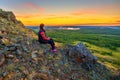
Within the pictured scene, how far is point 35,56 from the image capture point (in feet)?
75.5

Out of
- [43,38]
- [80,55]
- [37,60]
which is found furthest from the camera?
[80,55]

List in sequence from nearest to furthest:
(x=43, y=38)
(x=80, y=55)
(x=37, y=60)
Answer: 1. (x=37, y=60)
2. (x=43, y=38)
3. (x=80, y=55)

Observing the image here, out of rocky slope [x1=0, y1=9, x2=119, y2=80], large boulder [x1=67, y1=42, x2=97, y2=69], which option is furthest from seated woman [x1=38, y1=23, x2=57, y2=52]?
large boulder [x1=67, y1=42, x2=97, y2=69]

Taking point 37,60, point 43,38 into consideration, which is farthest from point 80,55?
point 37,60

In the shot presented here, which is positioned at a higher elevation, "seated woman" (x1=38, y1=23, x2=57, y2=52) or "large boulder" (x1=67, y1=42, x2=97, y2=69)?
"seated woman" (x1=38, y1=23, x2=57, y2=52)

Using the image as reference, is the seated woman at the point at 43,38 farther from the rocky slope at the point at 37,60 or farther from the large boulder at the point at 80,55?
the large boulder at the point at 80,55

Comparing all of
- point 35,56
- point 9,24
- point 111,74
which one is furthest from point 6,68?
point 111,74

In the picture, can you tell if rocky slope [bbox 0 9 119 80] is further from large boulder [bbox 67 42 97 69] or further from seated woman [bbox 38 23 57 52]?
seated woman [bbox 38 23 57 52]

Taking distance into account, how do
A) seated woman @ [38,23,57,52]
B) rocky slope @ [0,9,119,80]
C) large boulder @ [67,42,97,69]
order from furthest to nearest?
1. large boulder @ [67,42,97,69]
2. seated woman @ [38,23,57,52]
3. rocky slope @ [0,9,119,80]

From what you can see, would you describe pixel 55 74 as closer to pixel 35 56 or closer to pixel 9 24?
pixel 35 56

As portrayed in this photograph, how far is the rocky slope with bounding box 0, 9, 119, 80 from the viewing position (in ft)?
68.0

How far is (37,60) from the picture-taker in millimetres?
22562

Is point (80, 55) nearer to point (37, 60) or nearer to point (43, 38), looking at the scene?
point (43, 38)

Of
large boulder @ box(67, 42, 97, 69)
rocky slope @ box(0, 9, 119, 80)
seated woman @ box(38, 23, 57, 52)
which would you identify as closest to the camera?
rocky slope @ box(0, 9, 119, 80)
